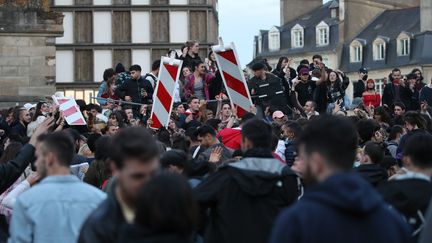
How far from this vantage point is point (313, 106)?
20.6 meters

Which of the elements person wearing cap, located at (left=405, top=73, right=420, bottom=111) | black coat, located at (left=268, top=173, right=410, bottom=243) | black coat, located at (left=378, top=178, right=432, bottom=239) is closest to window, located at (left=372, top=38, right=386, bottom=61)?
person wearing cap, located at (left=405, top=73, right=420, bottom=111)

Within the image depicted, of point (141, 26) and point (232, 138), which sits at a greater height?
point (141, 26)

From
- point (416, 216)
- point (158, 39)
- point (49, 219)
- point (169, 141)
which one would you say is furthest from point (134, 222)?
point (158, 39)

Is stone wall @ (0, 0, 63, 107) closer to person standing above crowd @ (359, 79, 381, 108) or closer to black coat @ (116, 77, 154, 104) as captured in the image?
black coat @ (116, 77, 154, 104)

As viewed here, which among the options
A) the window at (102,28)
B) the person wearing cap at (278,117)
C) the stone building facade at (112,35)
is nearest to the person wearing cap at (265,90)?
the person wearing cap at (278,117)

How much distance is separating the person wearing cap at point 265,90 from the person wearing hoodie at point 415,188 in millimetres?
12115

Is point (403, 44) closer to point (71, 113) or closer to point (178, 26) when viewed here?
point (178, 26)

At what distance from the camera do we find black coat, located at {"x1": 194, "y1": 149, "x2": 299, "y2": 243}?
8977 mm

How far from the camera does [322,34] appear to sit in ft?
303

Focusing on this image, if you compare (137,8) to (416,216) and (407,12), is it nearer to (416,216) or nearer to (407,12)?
(416,216)

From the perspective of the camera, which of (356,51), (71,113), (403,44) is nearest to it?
(71,113)

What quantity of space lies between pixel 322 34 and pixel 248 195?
84.0 metres

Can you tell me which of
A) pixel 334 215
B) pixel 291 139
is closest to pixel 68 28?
pixel 291 139

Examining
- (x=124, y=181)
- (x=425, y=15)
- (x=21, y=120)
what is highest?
(x=425, y=15)
